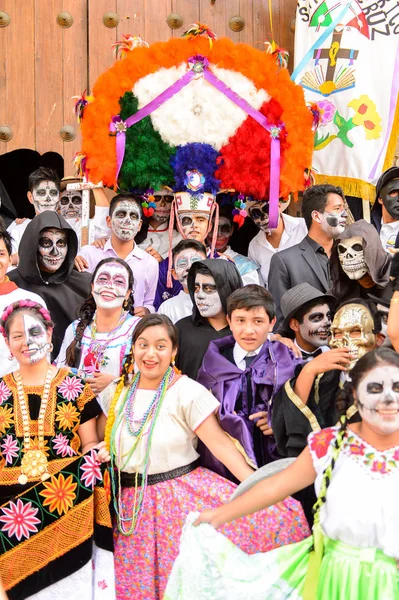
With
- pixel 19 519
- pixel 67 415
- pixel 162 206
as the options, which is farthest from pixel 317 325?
pixel 162 206

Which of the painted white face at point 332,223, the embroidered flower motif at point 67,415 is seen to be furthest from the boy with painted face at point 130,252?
the embroidered flower motif at point 67,415

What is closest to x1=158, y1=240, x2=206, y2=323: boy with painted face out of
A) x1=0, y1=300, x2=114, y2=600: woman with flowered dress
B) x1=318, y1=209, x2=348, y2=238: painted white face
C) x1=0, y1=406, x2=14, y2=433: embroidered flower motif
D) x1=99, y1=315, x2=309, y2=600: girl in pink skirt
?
x1=318, y1=209, x2=348, y2=238: painted white face

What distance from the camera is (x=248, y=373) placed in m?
4.22

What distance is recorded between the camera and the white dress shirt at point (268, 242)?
20.1 ft

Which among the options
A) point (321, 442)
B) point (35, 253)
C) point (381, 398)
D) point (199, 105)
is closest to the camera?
point (381, 398)

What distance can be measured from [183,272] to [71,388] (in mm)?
1489

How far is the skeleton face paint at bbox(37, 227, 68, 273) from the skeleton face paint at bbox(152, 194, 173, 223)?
995mm

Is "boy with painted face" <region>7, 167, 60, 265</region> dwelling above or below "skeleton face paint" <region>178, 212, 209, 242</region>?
above

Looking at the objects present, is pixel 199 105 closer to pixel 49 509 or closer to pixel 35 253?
pixel 35 253

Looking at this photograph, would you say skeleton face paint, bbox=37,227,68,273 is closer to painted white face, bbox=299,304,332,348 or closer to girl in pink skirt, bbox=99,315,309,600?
girl in pink skirt, bbox=99,315,309,600

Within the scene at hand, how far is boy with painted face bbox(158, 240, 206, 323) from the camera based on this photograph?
5308 mm

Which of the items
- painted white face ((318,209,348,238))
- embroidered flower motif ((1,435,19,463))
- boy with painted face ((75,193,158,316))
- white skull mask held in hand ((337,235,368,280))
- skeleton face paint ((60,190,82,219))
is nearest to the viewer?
embroidered flower motif ((1,435,19,463))

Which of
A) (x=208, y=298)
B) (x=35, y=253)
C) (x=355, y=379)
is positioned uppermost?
(x=35, y=253)

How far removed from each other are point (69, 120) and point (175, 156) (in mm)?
1318
